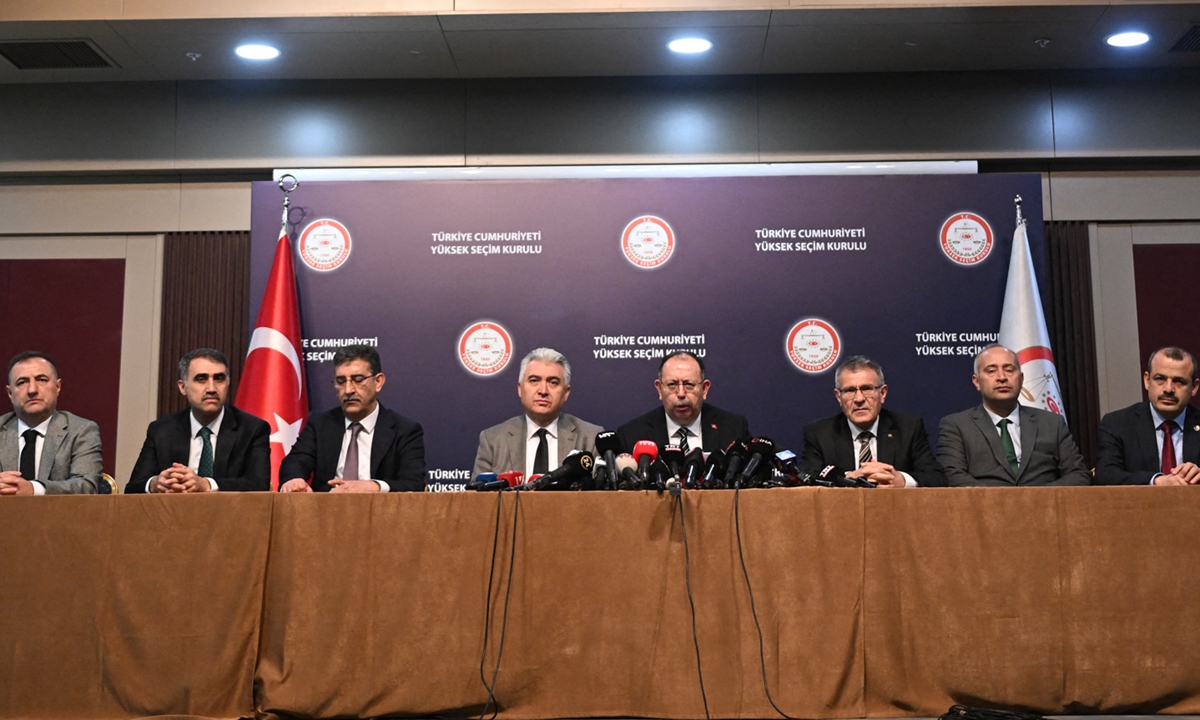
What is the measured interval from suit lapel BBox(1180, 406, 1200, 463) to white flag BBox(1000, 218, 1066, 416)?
0.79m

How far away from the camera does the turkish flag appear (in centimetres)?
502

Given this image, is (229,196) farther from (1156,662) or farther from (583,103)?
(1156,662)

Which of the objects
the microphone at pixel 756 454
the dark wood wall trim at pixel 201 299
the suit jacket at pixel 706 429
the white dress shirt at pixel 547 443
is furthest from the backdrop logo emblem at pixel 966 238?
the dark wood wall trim at pixel 201 299

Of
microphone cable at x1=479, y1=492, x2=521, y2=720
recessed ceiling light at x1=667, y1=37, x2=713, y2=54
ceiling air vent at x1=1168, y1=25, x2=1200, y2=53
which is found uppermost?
recessed ceiling light at x1=667, y1=37, x2=713, y2=54

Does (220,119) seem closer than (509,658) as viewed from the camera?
No

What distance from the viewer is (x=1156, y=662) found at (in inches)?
113

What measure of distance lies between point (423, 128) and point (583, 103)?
0.86 metres

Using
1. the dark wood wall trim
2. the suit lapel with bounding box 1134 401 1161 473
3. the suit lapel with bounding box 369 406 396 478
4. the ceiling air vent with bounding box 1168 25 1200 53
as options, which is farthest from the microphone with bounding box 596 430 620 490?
the ceiling air vent with bounding box 1168 25 1200 53

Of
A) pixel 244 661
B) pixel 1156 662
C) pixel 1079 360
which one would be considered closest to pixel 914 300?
pixel 1079 360

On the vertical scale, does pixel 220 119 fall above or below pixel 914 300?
above

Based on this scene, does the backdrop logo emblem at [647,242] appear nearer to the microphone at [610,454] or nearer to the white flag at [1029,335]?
the white flag at [1029,335]

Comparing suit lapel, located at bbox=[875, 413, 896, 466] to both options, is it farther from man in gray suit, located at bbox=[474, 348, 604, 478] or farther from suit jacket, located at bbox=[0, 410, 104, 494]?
suit jacket, located at bbox=[0, 410, 104, 494]

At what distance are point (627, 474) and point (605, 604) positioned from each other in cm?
36

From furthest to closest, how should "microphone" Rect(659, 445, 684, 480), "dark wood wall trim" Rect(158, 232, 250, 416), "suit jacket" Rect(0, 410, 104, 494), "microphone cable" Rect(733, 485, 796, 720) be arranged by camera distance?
"dark wood wall trim" Rect(158, 232, 250, 416) < "suit jacket" Rect(0, 410, 104, 494) < "microphone" Rect(659, 445, 684, 480) < "microphone cable" Rect(733, 485, 796, 720)
